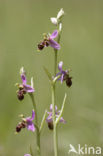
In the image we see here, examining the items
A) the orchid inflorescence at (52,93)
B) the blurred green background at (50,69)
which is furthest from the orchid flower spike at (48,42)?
the blurred green background at (50,69)

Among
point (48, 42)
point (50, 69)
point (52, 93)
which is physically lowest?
point (52, 93)

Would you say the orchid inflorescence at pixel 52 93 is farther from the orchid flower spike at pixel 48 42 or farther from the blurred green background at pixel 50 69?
the blurred green background at pixel 50 69

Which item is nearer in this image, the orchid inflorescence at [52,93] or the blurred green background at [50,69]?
the orchid inflorescence at [52,93]

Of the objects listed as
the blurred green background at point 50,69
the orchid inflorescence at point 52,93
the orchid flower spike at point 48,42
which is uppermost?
the blurred green background at point 50,69

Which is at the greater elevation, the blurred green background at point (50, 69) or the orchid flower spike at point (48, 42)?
the blurred green background at point (50, 69)

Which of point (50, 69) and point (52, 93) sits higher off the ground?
point (50, 69)

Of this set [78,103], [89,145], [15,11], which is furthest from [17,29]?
[89,145]

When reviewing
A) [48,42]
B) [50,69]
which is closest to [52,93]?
[48,42]

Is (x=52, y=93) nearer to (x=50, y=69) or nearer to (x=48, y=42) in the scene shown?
(x=48, y=42)
